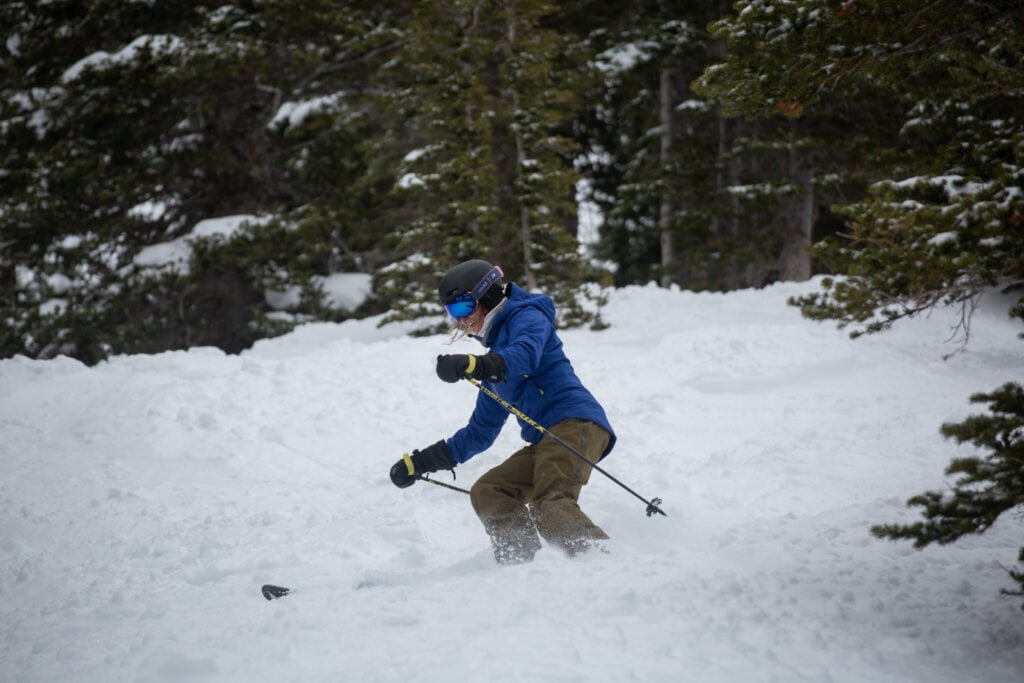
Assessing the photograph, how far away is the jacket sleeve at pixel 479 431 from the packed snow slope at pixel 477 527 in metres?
0.73

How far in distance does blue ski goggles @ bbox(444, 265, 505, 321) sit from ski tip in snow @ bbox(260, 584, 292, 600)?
6.21 ft

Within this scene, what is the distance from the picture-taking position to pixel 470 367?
4.10 m

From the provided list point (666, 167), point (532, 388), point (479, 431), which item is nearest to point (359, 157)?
point (666, 167)

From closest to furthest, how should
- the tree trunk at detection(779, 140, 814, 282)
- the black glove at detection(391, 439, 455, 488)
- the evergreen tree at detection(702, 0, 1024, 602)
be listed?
the evergreen tree at detection(702, 0, 1024, 602) < the black glove at detection(391, 439, 455, 488) < the tree trunk at detection(779, 140, 814, 282)

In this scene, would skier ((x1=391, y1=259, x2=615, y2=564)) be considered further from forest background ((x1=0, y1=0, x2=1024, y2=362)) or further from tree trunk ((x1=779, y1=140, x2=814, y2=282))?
tree trunk ((x1=779, y1=140, x2=814, y2=282))

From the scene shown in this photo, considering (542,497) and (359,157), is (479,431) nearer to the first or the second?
(542,497)

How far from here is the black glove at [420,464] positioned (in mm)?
4910

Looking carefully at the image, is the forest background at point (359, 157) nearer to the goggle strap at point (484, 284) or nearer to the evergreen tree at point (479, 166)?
the evergreen tree at point (479, 166)

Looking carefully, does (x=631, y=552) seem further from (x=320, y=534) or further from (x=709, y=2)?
(x=709, y=2)

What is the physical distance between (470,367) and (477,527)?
2.24m

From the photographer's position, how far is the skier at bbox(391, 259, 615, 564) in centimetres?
442

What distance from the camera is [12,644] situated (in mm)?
3861

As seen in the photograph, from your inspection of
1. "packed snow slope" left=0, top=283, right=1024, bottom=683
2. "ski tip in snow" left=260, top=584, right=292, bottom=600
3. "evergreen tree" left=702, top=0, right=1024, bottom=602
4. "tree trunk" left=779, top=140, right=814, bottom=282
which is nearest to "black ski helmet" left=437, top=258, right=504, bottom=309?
"packed snow slope" left=0, top=283, right=1024, bottom=683

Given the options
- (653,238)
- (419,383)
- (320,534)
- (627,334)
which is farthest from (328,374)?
(653,238)
